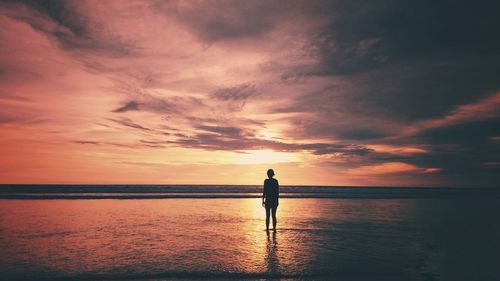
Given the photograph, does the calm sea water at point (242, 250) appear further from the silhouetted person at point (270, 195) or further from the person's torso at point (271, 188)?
the person's torso at point (271, 188)

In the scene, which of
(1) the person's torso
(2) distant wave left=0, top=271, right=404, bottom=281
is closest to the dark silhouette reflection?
(2) distant wave left=0, top=271, right=404, bottom=281

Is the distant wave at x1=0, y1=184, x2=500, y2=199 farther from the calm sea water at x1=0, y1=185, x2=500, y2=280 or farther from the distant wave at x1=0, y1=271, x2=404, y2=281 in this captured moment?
the distant wave at x1=0, y1=271, x2=404, y2=281

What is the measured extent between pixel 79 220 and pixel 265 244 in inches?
403

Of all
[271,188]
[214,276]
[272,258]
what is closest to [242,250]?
[272,258]

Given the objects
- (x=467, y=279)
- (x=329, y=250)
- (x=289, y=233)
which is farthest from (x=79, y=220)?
(x=467, y=279)

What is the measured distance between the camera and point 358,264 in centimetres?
790

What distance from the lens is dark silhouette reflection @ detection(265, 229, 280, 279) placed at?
6.90 meters

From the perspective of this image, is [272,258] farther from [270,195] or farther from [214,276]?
[270,195]

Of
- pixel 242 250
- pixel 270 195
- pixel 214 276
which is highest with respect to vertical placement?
pixel 270 195

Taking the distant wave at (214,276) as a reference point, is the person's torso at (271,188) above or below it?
above

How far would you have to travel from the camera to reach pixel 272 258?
8.18 meters

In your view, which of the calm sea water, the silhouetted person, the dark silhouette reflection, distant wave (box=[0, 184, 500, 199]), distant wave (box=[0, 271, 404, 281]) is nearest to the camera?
distant wave (box=[0, 271, 404, 281])

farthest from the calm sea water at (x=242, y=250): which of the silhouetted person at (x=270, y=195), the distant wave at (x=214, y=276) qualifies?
the silhouetted person at (x=270, y=195)

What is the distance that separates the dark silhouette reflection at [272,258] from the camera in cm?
690
